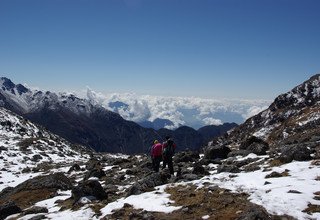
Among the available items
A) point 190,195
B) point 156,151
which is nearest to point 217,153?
point 156,151

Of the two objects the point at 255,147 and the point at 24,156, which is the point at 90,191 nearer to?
the point at 255,147

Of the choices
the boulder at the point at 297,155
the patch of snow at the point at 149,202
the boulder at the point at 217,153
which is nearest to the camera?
the patch of snow at the point at 149,202

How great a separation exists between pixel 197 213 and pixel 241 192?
341cm

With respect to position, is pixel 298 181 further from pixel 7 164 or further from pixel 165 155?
pixel 7 164

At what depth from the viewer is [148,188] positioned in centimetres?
2386

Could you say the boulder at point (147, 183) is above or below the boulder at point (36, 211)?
above

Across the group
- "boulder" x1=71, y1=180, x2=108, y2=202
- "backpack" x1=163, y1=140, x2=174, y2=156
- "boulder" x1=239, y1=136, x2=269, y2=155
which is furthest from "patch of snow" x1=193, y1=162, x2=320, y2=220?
"boulder" x1=239, y1=136, x2=269, y2=155

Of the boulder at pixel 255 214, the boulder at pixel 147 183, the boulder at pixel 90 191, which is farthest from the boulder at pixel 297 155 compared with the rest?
the boulder at pixel 90 191

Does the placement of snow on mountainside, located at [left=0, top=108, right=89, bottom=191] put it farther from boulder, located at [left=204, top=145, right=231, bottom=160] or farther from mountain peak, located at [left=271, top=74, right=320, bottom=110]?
mountain peak, located at [left=271, top=74, right=320, bottom=110]

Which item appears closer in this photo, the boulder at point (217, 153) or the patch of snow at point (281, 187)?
the patch of snow at point (281, 187)

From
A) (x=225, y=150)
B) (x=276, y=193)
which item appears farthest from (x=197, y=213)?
(x=225, y=150)

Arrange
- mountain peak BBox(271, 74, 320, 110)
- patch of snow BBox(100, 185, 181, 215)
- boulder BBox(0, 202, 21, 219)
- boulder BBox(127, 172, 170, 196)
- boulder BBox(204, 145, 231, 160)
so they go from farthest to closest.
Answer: mountain peak BBox(271, 74, 320, 110) < boulder BBox(204, 145, 231, 160) < boulder BBox(0, 202, 21, 219) < boulder BBox(127, 172, 170, 196) < patch of snow BBox(100, 185, 181, 215)

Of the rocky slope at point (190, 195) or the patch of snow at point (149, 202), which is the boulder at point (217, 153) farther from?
the patch of snow at point (149, 202)

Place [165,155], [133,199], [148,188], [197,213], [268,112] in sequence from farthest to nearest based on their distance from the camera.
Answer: [268,112], [165,155], [148,188], [133,199], [197,213]
